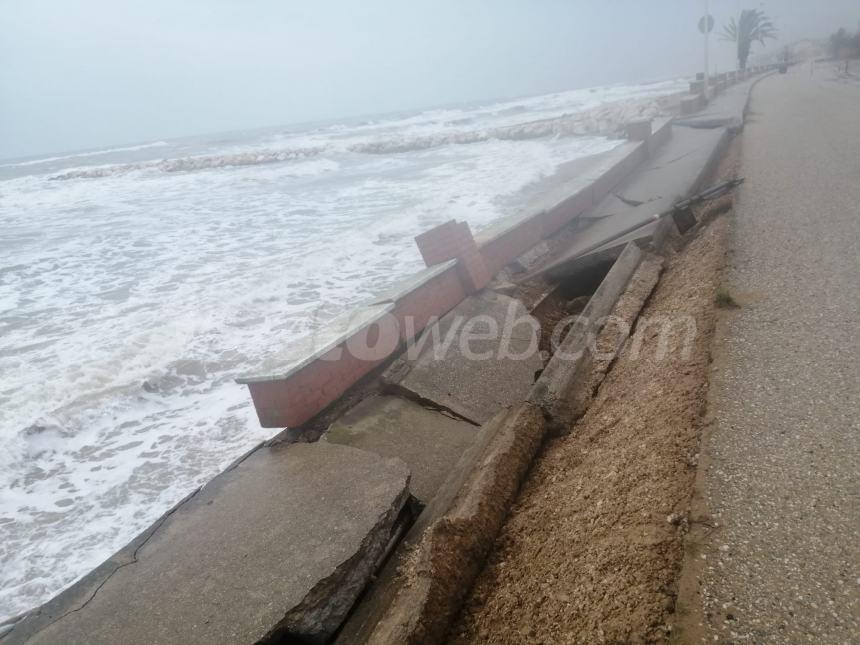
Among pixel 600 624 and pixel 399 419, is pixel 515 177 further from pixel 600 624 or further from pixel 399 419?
pixel 600 624

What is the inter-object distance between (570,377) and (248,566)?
7.61 feet

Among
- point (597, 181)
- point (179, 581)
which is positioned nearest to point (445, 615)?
point (179, 581)

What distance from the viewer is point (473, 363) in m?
4.34

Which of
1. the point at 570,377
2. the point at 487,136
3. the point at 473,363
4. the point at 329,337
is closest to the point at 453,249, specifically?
the point at 473,363

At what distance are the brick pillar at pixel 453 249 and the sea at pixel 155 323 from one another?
2.00m

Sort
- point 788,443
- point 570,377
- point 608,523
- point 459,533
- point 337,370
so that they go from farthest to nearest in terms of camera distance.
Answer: point 337,370 → point 570,377 → point 459,533 → point 788,443 → point 608,523

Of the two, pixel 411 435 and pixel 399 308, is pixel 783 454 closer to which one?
pixel 411 435

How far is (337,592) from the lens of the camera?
90.4 inches

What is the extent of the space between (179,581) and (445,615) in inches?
50.7

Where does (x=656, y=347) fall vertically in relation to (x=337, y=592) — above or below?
above

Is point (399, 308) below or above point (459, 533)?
above

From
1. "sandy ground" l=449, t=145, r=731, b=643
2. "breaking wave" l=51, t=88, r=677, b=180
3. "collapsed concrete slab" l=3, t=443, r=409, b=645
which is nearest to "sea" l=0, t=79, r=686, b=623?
"collapsed concrete slab" l=3, t=443, r=409, b=645

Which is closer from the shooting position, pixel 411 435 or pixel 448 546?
pixel 448 546

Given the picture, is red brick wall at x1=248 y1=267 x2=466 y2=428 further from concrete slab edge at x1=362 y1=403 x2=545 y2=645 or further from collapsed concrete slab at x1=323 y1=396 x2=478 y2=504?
concrete slab edge at x1=362 y1=403 x2=545 y2=645
